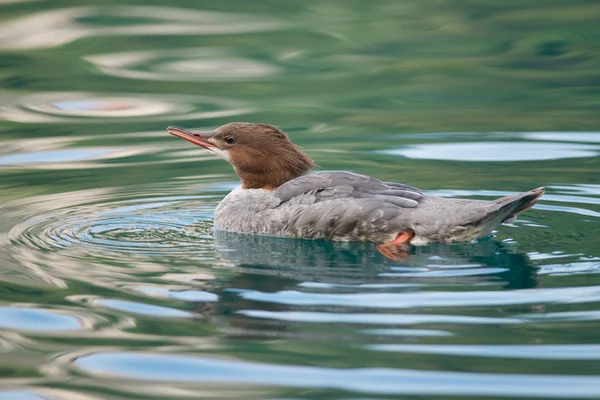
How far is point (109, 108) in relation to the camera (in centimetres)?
1268

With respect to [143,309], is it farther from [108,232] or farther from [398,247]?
[398,247]

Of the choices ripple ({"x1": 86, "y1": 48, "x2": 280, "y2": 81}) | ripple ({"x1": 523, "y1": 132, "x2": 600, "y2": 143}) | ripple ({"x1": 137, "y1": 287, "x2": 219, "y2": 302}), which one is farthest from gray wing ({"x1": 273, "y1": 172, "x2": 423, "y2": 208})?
ripple ({"x1": 86, "y1": 48, "x2": 280, "y2": 81})

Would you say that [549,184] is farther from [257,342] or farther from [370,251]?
[257,342]

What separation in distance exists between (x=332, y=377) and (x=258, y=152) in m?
3.55

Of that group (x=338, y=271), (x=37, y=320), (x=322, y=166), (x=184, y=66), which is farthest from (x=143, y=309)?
(x=184, y=66)

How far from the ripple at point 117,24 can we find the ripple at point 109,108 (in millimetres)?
Result: 1476

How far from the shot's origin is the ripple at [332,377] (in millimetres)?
5039

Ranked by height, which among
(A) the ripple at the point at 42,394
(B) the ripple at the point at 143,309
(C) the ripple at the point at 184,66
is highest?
(C) the ripple at the point at 184,66

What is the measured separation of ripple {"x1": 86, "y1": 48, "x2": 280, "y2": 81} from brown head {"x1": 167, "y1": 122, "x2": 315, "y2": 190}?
187 inches

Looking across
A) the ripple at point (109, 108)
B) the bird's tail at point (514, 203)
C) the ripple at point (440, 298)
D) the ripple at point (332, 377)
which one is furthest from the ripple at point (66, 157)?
the ripple at point (332, 377)

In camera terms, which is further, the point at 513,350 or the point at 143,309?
the point at 143,309

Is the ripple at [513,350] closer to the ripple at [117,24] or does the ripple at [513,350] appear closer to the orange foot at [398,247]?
the orange foot at [398,247]

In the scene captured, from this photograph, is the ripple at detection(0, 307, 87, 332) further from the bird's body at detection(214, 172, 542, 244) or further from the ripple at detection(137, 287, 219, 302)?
the bird's body at detection(214, 172, 542, 244)

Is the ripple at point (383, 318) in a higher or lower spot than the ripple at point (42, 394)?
higher
